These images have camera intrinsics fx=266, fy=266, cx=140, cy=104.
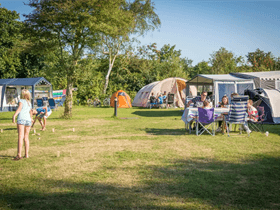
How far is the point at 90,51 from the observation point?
46.7 ft

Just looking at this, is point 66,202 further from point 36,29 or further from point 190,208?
point 36,29

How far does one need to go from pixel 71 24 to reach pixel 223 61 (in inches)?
1227

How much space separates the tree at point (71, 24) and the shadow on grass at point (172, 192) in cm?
899

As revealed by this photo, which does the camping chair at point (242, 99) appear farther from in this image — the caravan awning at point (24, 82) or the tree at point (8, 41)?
the tree at point (8, 41)

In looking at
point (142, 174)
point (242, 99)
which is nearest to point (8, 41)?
point (242, 99)

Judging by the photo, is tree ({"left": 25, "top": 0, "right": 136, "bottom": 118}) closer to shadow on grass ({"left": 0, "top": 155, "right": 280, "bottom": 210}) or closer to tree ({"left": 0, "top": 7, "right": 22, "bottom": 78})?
shadow on grass ({"left": 0, "top": 155, "right": 280, "bottom": 210})

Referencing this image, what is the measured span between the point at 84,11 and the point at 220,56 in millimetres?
30553

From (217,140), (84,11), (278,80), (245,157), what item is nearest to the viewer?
(245,157)

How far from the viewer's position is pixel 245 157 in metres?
5.28

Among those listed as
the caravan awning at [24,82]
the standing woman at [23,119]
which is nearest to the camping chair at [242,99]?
the standing woman at [23,119]

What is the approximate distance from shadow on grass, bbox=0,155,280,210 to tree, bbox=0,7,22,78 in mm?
25040

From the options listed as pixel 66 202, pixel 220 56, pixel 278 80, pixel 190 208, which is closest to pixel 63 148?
pixel 66 202

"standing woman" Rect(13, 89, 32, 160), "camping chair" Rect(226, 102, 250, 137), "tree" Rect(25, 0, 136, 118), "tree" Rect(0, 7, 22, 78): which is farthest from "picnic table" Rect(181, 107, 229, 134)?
"tree" Rect(0, 7, 22, 78)

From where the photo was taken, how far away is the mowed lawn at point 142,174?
124 inches
